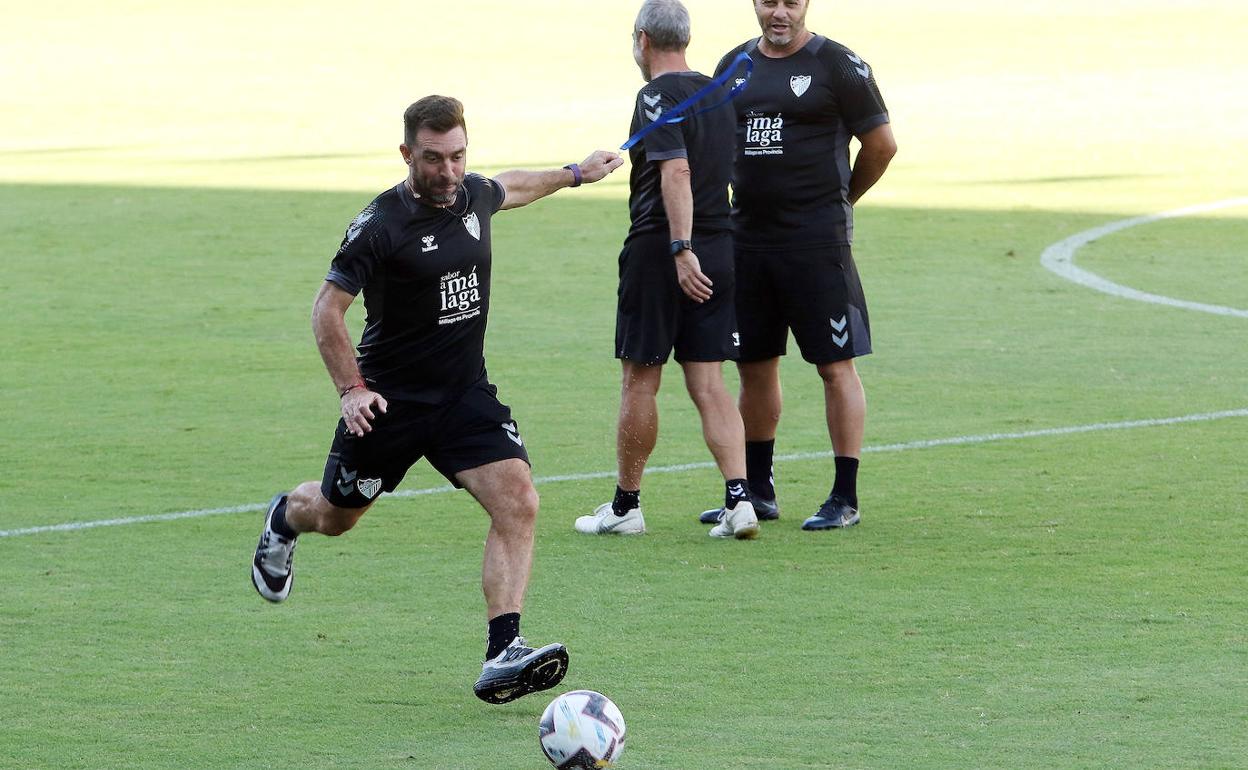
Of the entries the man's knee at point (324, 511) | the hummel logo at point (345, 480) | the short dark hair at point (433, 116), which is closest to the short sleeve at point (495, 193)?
the short dark hair at point (433, 116)

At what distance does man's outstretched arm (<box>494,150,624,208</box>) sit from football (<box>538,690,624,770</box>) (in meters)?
1.95

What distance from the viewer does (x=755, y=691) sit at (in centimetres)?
605

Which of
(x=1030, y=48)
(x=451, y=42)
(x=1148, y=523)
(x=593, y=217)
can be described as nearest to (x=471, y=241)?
(x=1148, y=523)

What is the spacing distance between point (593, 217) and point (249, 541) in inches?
425

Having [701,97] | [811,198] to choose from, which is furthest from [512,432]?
[811,198]

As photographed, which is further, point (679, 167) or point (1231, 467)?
point (1231, 467)

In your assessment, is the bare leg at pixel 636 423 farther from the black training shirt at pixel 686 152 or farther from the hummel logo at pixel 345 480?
the hummel logo at pixel 345 480

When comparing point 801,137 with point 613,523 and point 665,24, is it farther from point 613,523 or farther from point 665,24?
point 613,523

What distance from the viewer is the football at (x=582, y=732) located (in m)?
5.30

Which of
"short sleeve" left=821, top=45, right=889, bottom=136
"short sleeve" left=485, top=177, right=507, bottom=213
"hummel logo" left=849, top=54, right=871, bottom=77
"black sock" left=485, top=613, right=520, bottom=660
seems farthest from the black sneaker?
"black sock" left=485, top=613, right=520, bottom=660

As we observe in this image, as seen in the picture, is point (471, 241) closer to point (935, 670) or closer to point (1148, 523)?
point (935, 670)

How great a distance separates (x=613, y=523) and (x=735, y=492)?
53 cm

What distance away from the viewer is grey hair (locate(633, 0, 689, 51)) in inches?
312

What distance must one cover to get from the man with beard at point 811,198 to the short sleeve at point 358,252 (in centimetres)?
262
